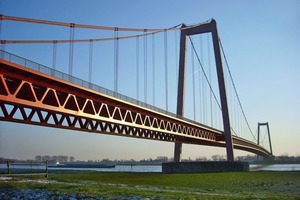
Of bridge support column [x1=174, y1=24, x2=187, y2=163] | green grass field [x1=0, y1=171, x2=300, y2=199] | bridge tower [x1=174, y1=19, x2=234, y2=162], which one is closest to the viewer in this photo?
green grass field [x1=0, y1=171, x2=300, y2=199]

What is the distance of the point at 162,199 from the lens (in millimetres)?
17875

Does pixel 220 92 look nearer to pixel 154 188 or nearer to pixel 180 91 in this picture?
pixel 180 91

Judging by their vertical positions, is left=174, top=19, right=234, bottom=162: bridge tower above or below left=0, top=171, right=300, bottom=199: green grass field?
above

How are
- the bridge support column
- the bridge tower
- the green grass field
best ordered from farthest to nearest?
the bridge tower → the bridge support column → the green grass field

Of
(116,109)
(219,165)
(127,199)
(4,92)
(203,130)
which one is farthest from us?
(203,130)

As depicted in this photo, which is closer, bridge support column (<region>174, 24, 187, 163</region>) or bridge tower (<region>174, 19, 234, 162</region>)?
bridge support column (<region>174, 24, 187, 163</region>)

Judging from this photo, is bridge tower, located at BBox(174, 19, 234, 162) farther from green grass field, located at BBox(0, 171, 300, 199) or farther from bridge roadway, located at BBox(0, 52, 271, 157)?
green grass field, located at BBox(0, 171, 300, 199)

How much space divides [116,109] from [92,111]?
201 inches

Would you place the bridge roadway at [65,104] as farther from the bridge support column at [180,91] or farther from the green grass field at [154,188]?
the bridge support column at [180,91]

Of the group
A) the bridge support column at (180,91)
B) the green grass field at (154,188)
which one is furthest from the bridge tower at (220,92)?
the green grass field at (154,188)

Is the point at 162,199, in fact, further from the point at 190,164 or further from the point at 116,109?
the point at 190,164

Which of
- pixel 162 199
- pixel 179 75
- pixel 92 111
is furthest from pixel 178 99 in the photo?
pixel 162 199

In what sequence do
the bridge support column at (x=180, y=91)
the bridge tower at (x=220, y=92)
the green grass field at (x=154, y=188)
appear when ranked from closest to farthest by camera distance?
the green grass field at (x=154, y=188)
the bridge support column at (x=180, y=91)
the bridge tower at (x=220, y=92)

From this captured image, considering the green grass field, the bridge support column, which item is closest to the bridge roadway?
the green grass field
